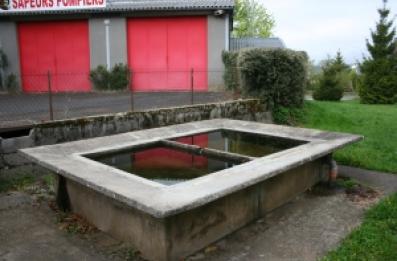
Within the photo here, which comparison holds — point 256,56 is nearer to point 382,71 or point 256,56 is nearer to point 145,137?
point 145,137

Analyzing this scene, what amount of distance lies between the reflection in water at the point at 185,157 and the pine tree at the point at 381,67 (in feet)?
58.8

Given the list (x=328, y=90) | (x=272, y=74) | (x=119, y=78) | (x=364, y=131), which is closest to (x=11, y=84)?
(x=119, y=78)

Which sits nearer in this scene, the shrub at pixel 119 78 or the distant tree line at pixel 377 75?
the shrub at pixel 119 78

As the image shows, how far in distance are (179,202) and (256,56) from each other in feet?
24.8

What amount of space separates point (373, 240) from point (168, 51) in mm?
12116

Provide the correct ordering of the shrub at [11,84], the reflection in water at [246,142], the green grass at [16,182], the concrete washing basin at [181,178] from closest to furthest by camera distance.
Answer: the concrete washing basin at [181,178] → the reflection in water at [246,142] → the green grass at [16,182] → the shrub at [11,84]

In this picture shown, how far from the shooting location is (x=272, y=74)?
1019 centimetres

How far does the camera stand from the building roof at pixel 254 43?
54.5ft

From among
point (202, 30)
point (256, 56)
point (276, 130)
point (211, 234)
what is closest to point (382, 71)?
point (202, 30)

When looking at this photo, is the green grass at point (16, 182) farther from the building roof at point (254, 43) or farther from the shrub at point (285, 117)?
the building roof at point (254, 43)

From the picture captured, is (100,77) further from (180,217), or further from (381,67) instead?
(381,67)

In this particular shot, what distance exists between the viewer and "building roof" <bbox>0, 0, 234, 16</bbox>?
14.1 meters

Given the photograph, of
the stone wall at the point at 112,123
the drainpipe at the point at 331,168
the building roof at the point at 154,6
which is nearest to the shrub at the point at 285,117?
the stone wall at the point at 112,123

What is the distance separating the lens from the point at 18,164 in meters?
6.26
